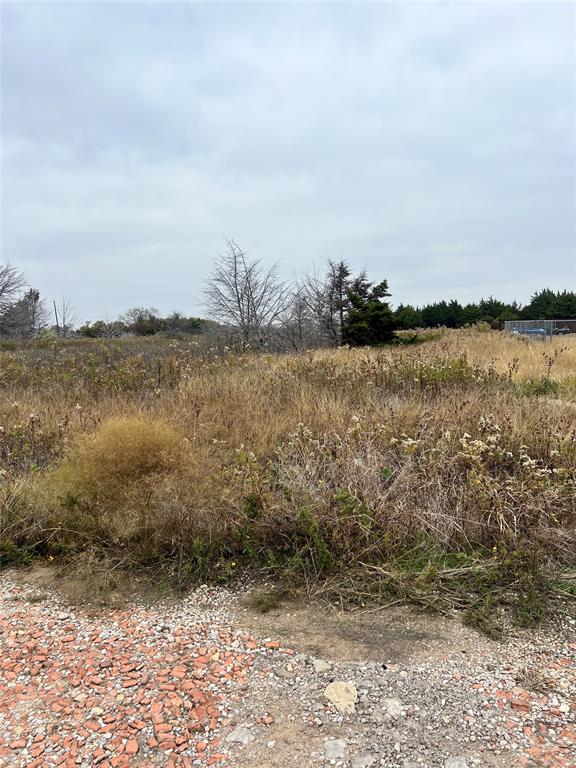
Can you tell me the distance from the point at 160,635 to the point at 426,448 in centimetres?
237

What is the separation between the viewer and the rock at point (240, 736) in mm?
1579

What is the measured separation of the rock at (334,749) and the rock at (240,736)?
27cm

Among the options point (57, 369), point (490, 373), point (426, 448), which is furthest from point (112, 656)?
point (57, 369)

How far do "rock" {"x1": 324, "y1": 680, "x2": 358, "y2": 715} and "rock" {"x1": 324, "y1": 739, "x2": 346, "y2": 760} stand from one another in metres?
0.13

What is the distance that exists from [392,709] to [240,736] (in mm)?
571

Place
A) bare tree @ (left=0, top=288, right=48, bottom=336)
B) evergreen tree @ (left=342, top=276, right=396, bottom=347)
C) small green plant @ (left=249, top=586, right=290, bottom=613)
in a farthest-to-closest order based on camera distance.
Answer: bare tree @ (left=0, top=288, right=48, bottom=336), evergreen tree @ (left=342, top=276, right=396, bottom=347), small green plant @ (left=249, top=586, right=290, bottom=613)

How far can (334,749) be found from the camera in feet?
5.04

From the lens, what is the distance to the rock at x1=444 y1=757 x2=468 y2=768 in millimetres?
1448

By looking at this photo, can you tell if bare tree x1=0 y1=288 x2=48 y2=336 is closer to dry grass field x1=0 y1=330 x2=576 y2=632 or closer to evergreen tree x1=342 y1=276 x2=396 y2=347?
evergreen tree x1=342 y1=276 x2=396 y2=347

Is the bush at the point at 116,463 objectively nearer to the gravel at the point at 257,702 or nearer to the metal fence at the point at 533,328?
the gravel at the point at 257,702

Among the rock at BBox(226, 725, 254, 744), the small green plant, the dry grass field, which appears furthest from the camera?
the dry grass field

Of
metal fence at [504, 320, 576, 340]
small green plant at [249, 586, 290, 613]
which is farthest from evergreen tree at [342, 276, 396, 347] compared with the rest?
small green plant at [249, 586, 290, 613]

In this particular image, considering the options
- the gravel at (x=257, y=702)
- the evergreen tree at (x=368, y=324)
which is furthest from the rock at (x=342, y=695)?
the evergreen tree at (x=368, y=324)

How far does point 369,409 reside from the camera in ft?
15.3
